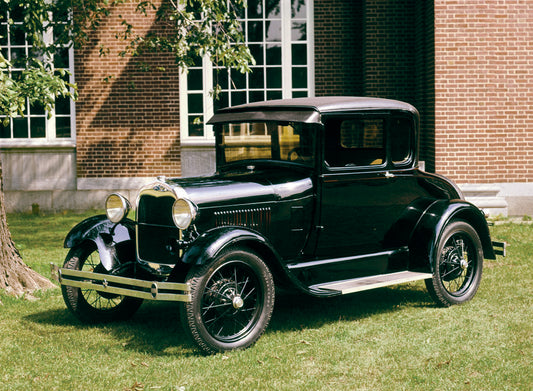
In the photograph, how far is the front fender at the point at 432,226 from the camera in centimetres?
666

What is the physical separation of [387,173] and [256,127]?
1212 mm

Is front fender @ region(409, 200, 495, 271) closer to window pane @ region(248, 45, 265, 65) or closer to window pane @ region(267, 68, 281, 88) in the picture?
window pane @ region(267, 68, 281, 88)

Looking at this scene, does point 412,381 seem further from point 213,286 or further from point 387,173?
point 387,173

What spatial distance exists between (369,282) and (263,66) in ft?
30.3

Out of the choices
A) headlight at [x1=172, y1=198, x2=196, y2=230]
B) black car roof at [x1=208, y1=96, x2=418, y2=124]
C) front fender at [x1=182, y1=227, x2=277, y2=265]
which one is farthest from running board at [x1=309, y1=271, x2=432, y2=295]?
black car roof at [x1=208, y1=96, x2=418, y2=124]

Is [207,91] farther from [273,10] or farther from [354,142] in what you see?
[354,142]

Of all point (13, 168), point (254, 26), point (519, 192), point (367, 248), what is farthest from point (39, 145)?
point (367, 248)

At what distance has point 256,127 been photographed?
21.8 ft

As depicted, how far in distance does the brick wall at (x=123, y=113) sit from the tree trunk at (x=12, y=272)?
7203 millimetres

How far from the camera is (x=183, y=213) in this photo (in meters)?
5.65

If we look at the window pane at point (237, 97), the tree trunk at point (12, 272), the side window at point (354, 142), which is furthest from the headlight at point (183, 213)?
the window pane at point (237, 97)

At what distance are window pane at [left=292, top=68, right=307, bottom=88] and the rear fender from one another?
9.07 meters

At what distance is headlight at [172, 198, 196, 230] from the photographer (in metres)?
5.61

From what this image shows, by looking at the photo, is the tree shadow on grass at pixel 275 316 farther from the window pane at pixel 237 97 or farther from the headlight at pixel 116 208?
the window pane at pixel 237 97
